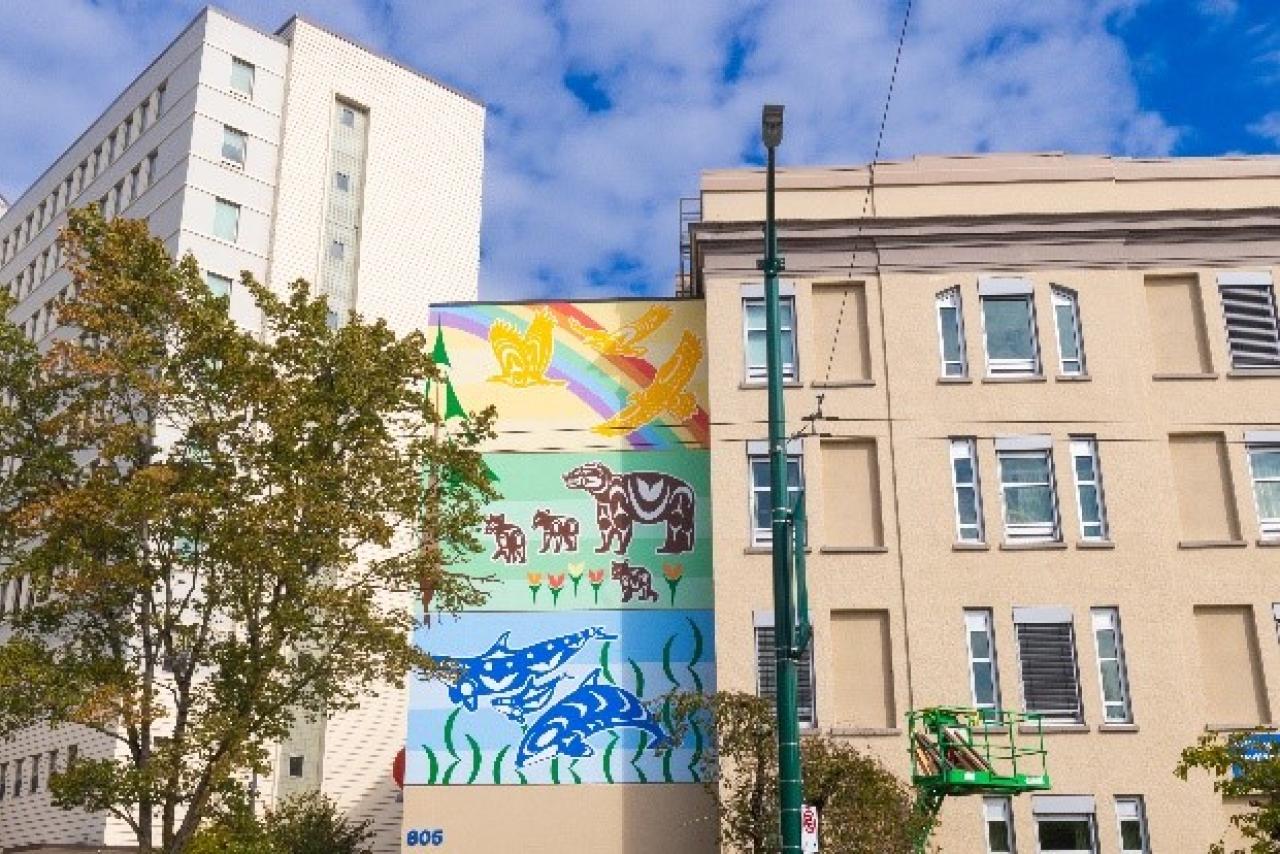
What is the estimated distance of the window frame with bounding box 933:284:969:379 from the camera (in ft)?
104

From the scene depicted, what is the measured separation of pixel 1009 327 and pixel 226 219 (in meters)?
32.0

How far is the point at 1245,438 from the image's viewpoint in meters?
31.0

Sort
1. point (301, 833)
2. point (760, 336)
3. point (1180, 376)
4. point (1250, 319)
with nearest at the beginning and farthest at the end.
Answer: point (1180, 376), point (1250, 319), point (760, 336), point (301, 833)

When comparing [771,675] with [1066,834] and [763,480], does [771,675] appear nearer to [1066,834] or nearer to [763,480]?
[763,480]

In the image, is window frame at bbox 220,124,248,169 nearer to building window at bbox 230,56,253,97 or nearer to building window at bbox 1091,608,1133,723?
building window at bbox 230,56,253,97

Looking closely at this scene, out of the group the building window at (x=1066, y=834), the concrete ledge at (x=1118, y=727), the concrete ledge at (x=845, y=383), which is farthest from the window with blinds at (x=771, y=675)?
the concrete ledge at (x=1118, y=727)

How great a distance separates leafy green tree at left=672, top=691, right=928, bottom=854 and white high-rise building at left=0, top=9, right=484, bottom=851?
28141 mm

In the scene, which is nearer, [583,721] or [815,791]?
[815,791]

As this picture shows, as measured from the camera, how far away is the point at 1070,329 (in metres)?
32.0

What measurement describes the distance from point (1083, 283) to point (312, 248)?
33.2 meters

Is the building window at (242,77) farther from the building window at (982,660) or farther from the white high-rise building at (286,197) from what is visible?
the building window at (982,660)

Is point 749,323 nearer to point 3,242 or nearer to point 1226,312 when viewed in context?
point 1226,312

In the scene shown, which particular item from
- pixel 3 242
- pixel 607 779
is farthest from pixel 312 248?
pixel 607 779

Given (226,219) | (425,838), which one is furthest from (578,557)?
(226,219)
